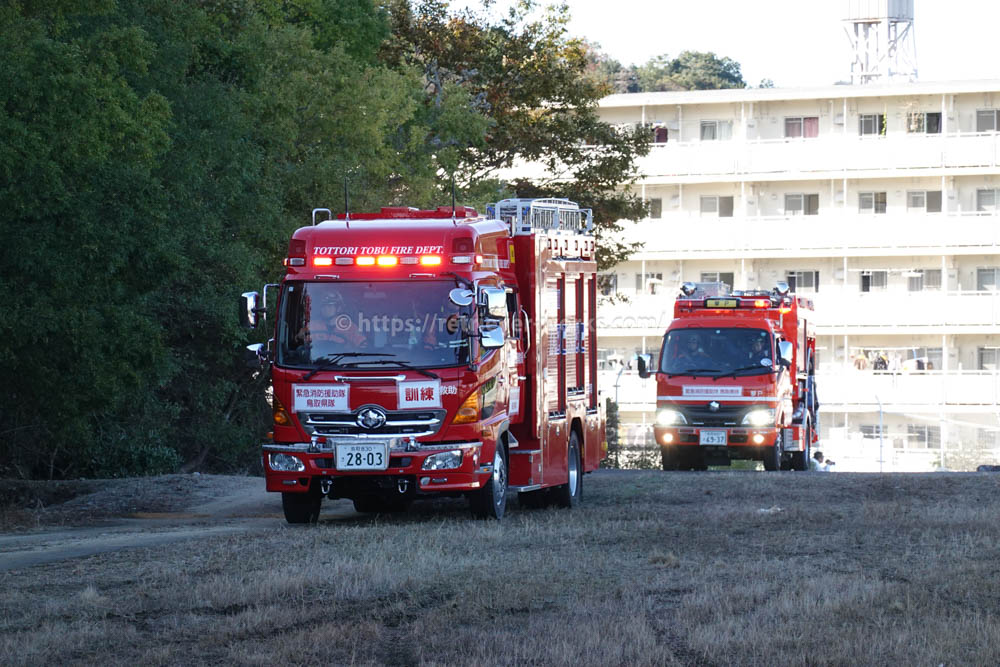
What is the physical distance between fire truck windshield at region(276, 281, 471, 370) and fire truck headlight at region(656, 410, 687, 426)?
1445cm

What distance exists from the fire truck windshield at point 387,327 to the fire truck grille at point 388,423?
0.48 meters

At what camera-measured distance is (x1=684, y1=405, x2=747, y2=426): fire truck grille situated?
30.0 meters

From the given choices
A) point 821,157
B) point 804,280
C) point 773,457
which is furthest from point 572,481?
point 804,280

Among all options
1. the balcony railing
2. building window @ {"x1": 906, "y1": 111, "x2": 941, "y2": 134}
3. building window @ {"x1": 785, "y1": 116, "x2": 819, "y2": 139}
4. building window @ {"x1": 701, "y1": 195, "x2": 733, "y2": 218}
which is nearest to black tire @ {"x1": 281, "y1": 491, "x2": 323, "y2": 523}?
the balcony railing

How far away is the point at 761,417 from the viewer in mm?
29953

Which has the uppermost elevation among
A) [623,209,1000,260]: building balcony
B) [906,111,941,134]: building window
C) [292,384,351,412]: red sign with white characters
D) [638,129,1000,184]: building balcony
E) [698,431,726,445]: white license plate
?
[906,111,941,134]: building window

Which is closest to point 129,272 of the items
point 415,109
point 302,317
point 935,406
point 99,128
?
point 99,128

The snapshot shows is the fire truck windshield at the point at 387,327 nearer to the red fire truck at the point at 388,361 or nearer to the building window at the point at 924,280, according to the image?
the red fire truck at the point at 388,361

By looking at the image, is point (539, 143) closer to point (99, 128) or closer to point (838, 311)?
point (838, 311)

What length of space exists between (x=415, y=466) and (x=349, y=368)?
3.82 feet

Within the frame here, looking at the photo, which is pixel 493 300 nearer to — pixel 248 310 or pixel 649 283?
pixel 248 310

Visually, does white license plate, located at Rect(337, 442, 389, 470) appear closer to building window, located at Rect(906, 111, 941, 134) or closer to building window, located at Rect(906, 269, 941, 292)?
building window, located at Rect(906, 269, 941, 292)

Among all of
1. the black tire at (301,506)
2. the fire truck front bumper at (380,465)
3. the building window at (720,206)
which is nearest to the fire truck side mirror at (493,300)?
the fire truck front bumper at (380,465)

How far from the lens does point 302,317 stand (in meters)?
16.5
